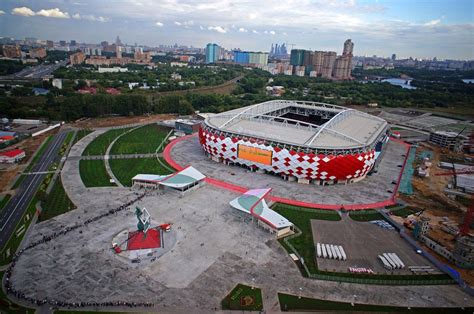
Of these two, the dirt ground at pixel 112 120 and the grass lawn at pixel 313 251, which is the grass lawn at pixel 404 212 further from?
the dirt ground at pixel 112 120

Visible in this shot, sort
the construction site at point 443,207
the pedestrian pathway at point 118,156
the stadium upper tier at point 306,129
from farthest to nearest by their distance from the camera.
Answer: the pedestrian pathway at point 118,156 → the stadium upper tier at point 306,129 → the construction site at point 443,207

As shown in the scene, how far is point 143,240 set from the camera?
39031 millimetres

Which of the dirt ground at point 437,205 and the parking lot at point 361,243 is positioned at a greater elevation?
the dirt ground at point 437,205

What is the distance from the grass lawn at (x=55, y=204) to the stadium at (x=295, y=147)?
28682 mm

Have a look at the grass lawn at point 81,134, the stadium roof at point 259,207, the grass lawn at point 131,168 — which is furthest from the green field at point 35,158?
the stadium roof at point 259,207

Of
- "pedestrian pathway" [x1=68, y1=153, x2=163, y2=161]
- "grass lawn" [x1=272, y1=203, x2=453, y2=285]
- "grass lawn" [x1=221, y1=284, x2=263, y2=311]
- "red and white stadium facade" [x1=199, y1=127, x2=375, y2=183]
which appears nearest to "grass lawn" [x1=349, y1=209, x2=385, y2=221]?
"grass lawn" [x1=272, y1=203, x2=453, y2=285]

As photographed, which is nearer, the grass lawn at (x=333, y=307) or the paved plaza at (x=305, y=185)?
the grass lawn at (x=333, y=307)

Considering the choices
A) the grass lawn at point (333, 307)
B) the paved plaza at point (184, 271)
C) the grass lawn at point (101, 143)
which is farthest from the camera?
the grass lawn at point (101, 143)

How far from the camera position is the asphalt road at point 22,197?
40.5m

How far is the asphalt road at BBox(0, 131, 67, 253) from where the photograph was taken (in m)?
40.5

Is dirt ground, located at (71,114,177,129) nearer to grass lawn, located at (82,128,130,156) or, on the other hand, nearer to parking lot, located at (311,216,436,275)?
grass lawn, located at (82,128,130,156)

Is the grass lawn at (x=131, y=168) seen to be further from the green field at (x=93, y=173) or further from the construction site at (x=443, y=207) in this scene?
the construction site at (x=443, y=207)

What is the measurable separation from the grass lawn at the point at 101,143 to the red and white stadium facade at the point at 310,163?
29.3 meters

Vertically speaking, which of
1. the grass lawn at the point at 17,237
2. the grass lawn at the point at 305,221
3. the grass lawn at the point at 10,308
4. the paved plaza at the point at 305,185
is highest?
the paved plaza at the point at 305,185
